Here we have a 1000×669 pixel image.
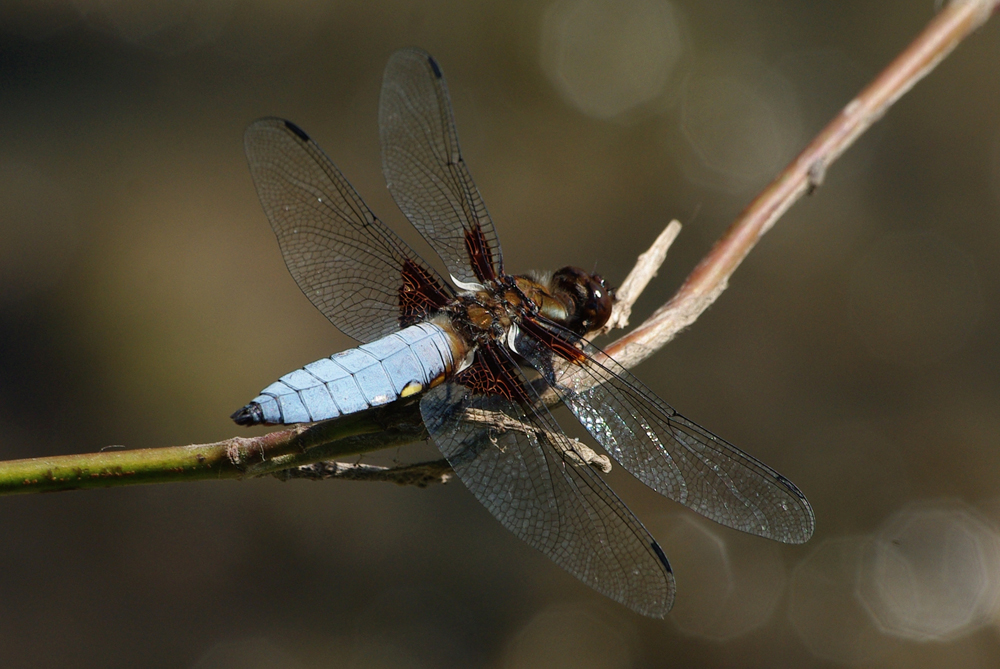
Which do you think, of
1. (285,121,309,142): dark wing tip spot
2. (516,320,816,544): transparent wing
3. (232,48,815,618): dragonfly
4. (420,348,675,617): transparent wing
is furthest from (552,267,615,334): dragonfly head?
(285,121,309,142): dark wing tip spot

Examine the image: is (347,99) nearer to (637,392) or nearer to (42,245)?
(42,245)

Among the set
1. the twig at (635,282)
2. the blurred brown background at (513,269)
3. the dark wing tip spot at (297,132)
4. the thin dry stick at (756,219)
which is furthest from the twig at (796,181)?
the blurred brown background at (513,269)

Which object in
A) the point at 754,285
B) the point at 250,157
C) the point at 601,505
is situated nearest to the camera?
the point at 601,505

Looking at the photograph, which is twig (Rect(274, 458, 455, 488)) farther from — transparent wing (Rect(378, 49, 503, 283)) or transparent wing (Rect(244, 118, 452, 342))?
transparent wing (Rect(378, 49, 503, 283))

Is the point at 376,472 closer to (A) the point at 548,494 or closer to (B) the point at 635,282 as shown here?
(A) the point at 548,494

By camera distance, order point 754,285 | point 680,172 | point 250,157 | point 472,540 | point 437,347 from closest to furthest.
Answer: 1. point 437,347
2. point 250,157
3. point 472,540
4. point 754,285
5. point 680,172

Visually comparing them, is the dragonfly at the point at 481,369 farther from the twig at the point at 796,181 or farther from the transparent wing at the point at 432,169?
the twig at the point at 796,181

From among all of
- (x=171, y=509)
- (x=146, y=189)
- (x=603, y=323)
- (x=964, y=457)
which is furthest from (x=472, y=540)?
(x=146, y=189)

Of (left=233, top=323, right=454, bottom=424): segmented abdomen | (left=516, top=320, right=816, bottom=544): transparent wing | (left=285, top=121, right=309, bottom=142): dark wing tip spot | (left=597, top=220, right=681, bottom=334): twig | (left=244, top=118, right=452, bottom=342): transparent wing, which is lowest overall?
(left=516, top=320, right=816, bottom=544): transparent wing
